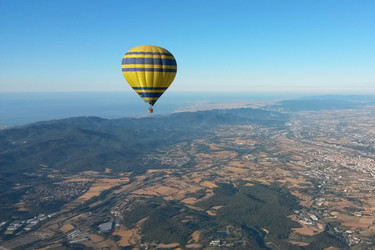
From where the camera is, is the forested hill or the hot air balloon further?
the forested hill

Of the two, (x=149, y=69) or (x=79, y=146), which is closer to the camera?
(x=149, y=69)

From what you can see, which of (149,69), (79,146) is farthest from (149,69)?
(79,146)

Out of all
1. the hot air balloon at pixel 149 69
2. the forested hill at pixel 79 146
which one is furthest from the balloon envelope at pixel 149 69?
the forested hill at pixel 79 146

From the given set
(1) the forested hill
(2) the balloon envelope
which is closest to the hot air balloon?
(2) the balloon envelope

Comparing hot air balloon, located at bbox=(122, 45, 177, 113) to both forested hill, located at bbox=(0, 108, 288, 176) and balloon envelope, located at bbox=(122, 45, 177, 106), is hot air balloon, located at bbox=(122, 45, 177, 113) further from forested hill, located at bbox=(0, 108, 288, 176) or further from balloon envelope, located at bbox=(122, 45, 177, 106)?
forested hill, located at bbox=(0, 108, 288, 176)

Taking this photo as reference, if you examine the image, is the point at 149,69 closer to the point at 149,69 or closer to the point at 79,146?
the point at 149,69

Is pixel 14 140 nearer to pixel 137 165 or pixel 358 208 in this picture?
pixel 137 165

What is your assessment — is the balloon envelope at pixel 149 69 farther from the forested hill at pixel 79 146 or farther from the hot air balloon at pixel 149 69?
the forested hill at pixel 79 146

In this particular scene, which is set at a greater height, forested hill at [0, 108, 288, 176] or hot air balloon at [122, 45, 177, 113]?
hot air balloon at [122, 45, 177, 113]

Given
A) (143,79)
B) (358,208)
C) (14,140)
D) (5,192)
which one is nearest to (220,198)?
(358,208)
